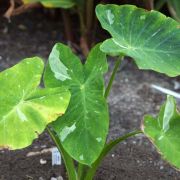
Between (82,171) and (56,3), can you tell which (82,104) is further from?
(56,3)

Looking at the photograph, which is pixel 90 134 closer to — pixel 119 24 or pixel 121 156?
pixel 119 24

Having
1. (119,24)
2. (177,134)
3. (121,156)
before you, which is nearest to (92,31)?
(121,156)

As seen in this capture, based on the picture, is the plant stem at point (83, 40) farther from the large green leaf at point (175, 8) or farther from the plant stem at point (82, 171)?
the plant stem at point (82, 171)

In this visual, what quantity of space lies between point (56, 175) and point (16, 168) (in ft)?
0.51

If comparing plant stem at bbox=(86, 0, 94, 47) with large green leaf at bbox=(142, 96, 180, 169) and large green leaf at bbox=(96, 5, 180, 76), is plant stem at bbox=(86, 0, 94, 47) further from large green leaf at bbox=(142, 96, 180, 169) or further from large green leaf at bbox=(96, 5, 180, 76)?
large green leaf at bbox=(142, 96, 180, 169)

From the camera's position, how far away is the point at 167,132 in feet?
5.51

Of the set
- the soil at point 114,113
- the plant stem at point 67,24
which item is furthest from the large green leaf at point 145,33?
the plant stem at point 67,24

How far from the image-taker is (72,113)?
1.69m

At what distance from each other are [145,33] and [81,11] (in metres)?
1.02

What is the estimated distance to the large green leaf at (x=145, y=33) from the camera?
173 cm

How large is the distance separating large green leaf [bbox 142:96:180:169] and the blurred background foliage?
0.98 metres

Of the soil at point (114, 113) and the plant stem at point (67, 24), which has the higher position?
the plant stem at point (67, 24)

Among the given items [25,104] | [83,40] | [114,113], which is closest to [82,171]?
[25,104]

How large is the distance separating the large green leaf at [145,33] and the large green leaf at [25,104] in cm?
26
